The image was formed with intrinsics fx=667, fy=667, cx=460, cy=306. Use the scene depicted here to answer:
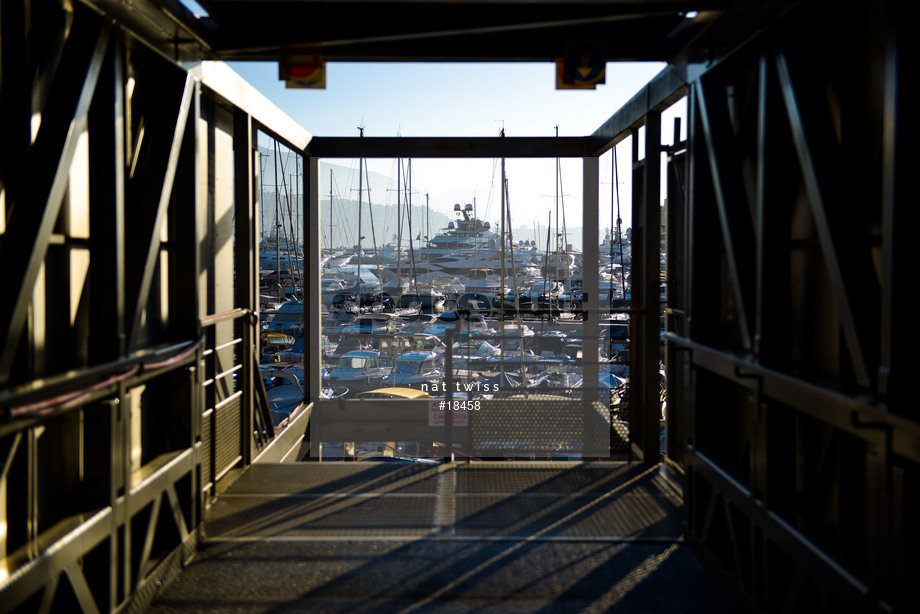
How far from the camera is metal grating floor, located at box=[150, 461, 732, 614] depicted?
11.1 feet

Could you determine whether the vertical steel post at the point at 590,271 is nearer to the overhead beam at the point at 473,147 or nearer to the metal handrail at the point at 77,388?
the overhead beam at the point at 473,147

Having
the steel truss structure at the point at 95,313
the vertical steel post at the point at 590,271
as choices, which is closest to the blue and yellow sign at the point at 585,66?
the steel truss structure at the point at 95,313

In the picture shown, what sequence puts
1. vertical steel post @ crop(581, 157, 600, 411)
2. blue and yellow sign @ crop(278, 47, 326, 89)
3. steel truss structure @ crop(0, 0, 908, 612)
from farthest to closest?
vertical steel post @ crop(581, 157, 600, 411) → blue and yellow sign @ crop(278, 47, 326, 89) → steel truss structure @ crop(0, 0, 908, 612)

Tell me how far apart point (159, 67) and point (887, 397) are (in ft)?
12.4

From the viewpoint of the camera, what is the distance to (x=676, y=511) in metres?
4.66

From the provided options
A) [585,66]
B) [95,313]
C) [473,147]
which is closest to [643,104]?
[585,66]

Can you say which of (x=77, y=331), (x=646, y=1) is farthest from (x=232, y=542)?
(x=646, y=1)

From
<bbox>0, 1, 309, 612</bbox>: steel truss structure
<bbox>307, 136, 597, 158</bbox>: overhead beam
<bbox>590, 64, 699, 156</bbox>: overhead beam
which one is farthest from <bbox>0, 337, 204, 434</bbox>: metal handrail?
<bbox>307, 136, 597, 158</bbox>: overhead beam

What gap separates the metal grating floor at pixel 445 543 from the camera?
3.39 metres

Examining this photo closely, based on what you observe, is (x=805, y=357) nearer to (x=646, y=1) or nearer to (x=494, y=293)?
(x=646, y=1)

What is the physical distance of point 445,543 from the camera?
407 centimetres

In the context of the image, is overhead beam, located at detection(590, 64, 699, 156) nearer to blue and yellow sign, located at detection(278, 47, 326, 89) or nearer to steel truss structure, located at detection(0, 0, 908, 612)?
steel truss structure, located at detection(0, 0, 908, 612)

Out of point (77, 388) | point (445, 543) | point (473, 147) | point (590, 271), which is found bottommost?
point (445, 543)

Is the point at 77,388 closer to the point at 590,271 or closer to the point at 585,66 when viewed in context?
the point at 585,66
